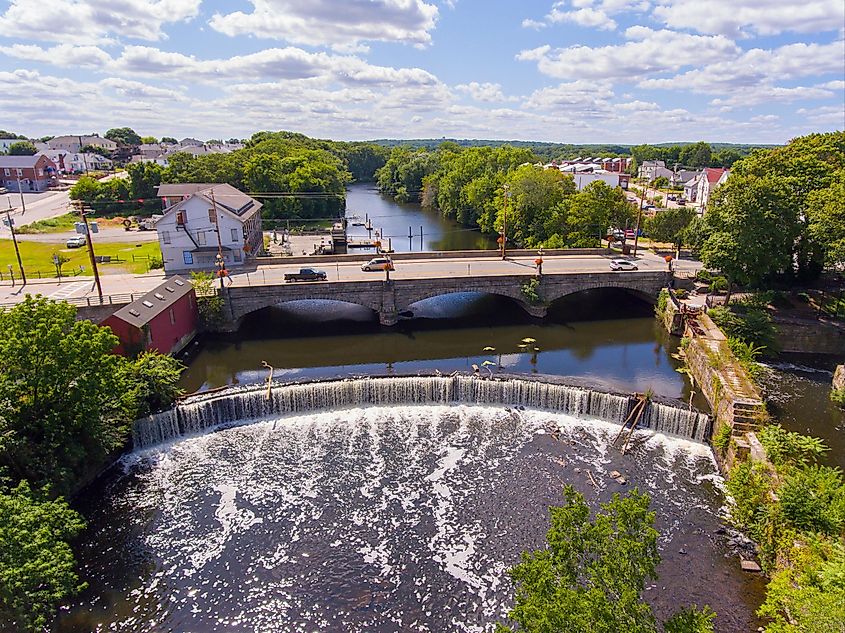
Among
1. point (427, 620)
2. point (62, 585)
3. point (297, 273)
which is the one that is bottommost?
point (427, 620)

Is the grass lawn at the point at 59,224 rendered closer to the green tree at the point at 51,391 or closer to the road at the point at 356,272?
the road at the point at 356,272

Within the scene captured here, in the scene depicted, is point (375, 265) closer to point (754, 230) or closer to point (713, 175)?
point (754, 230)

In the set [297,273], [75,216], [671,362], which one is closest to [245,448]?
[297,273]

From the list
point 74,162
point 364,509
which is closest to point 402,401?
point 364,509

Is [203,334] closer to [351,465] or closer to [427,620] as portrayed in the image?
[351,465]

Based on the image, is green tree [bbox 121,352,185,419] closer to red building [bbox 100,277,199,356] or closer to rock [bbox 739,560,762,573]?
red building [bbox 100,277,199,356]

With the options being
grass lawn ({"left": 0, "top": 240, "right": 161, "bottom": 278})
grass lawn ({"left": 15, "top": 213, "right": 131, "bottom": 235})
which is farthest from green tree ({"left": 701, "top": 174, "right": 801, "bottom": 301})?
grass lawn ({"left": 15, "top": 213, "right": 131, "bottom": 235})

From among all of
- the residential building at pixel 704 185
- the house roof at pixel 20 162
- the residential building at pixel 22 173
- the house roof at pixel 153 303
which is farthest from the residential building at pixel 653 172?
the house roof at pixel 20 162
